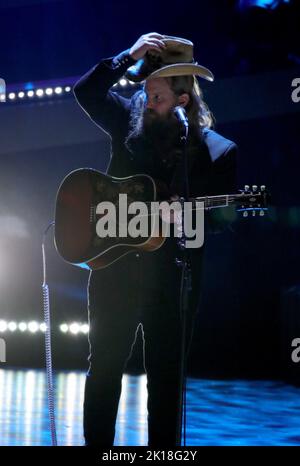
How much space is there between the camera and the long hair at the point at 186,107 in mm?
2969

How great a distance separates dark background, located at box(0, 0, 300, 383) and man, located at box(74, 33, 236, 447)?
3.91 m

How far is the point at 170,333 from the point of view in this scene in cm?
281

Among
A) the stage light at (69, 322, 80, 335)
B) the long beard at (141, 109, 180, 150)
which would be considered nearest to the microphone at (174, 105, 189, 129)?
the long beard at (141, 109, 180, 150)

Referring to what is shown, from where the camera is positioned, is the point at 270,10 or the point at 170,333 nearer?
the point at 170,333

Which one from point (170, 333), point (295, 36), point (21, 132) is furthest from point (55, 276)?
point (170, 333)

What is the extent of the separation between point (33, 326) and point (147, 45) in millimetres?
5673

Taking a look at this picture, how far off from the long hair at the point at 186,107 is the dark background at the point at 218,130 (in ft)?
12.4

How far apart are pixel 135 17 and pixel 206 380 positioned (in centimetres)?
340

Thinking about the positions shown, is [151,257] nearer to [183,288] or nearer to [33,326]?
[183,288]

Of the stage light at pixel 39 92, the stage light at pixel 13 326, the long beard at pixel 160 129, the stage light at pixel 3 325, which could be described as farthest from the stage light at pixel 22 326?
the long beard at pixel 160 129

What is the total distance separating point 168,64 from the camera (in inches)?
115
